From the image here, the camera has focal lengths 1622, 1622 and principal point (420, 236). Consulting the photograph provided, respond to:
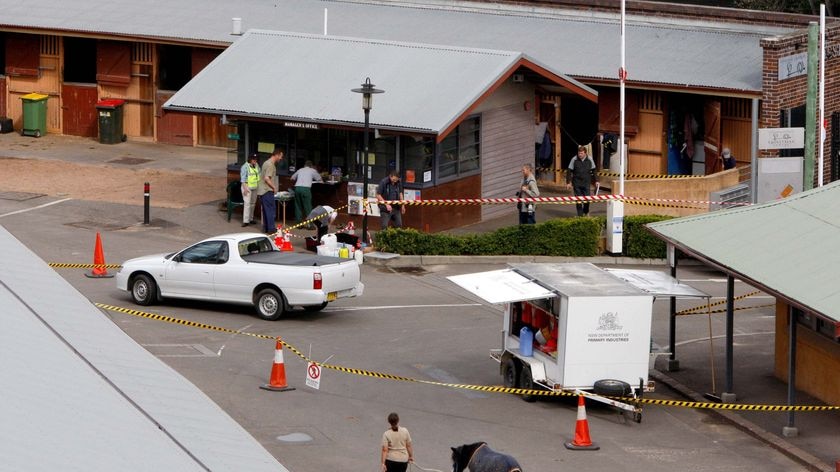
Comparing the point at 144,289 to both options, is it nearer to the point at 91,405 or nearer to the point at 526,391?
the point at 526,391

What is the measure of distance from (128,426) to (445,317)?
15.9 metres

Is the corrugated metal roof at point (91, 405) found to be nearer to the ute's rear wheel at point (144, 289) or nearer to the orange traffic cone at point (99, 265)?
the ute's rear wheel at point (144, 289)

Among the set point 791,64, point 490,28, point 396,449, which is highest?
point 490,28

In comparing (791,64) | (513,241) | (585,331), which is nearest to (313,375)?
(585,331)

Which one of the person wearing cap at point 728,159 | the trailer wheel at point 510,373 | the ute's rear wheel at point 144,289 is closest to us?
the trailer wheel at point 510,373

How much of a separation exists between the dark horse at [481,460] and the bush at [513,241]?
581 inches

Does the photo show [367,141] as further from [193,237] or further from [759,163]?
[759,163]

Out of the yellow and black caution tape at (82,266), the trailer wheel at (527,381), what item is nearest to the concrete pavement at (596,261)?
the trailer wheel at (527,381)

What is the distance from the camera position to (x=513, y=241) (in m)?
33.3

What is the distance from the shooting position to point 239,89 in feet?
119

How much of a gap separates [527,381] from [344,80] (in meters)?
14.2

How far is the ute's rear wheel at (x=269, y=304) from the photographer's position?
27.2m

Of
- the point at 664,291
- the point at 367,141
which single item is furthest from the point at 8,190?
the point at 664,291

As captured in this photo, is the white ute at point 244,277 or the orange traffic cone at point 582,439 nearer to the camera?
the orange traffic cone at point 582,439
